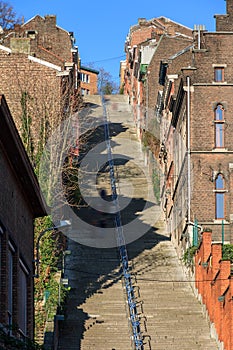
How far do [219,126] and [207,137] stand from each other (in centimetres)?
80

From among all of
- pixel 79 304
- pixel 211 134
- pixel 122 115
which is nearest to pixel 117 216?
pixel 211 134

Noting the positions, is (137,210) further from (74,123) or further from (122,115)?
(122,115)

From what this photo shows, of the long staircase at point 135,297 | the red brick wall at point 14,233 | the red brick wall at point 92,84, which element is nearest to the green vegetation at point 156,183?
the long staircase at point 135,297

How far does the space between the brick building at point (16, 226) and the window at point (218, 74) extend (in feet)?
67.8

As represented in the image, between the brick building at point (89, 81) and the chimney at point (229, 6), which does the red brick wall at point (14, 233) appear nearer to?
the chimney at point (229, 6)

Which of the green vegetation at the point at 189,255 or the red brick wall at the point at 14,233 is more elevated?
the red brick wall at the point at 14,233

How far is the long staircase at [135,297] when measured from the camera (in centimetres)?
3556

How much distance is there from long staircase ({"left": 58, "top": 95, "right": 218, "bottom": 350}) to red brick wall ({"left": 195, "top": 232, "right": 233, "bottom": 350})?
57cm

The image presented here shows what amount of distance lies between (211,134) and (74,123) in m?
7.15

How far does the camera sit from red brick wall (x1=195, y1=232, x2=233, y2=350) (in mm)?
34125

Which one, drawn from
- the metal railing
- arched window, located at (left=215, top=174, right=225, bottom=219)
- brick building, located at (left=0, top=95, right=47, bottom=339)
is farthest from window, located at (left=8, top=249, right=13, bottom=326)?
arched window, located at (left=215, top=174, right=225, bottom=219)

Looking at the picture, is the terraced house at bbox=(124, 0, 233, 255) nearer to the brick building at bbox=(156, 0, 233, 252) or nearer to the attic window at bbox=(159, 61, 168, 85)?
the brick building at bbox=(156, 0, 233, 252)

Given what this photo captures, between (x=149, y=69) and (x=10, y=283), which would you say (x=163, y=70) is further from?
(x=10, y=283)

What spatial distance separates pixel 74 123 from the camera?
48.9 metres
